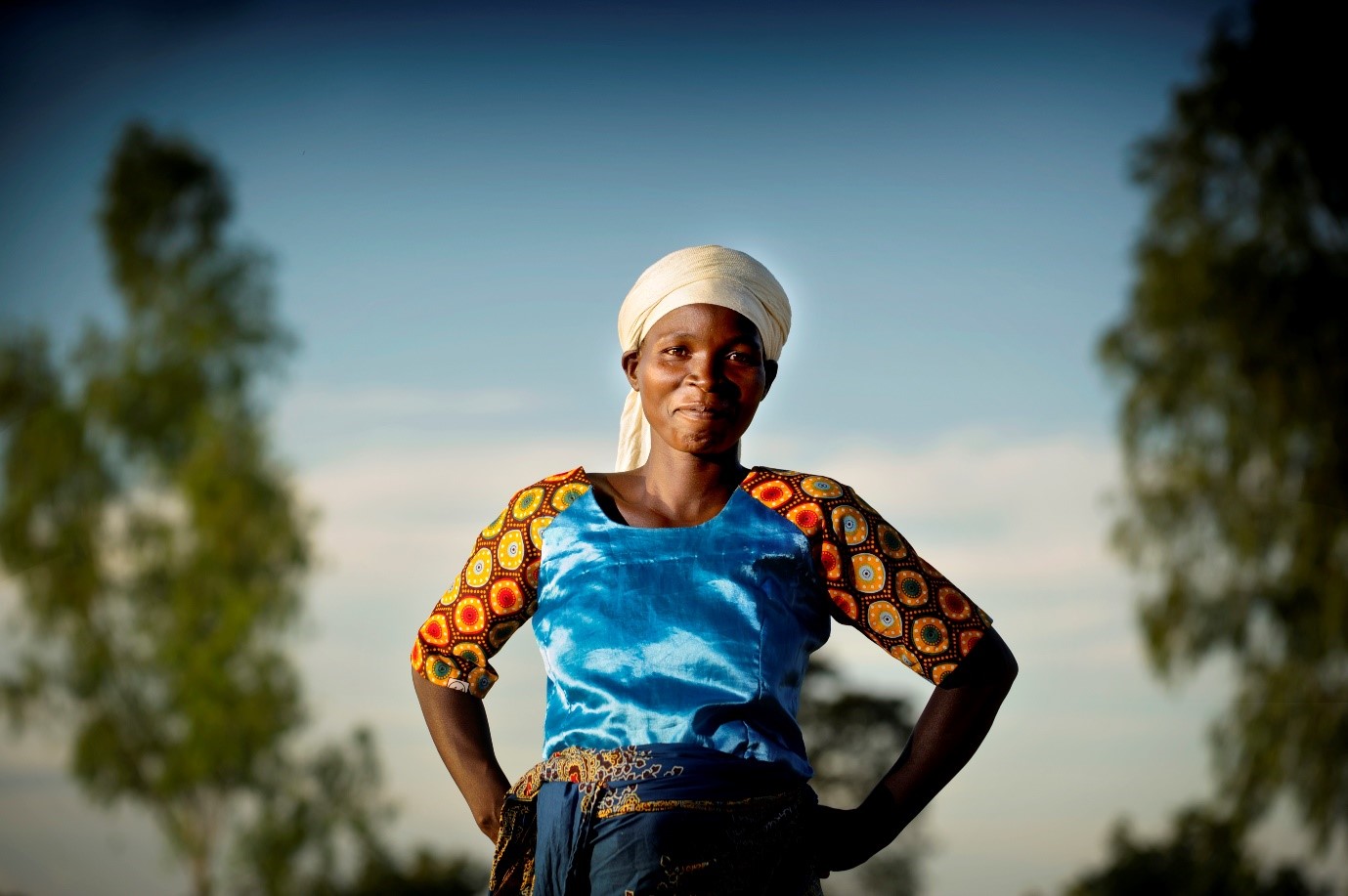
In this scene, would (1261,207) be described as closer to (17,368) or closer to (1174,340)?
(1174,340)

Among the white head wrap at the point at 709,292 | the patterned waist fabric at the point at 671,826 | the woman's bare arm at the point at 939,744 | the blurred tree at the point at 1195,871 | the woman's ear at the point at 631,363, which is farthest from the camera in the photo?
the blurred tree at the point at 1195,871

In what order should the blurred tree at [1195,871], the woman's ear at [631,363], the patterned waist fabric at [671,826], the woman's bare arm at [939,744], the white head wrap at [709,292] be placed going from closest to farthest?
the patterned waist fabric at [671,826], the woman's bare arm at [939,744], the white head wrap at [709,292], the woman's ear at [631,363], the blurred tree at [1195,871]

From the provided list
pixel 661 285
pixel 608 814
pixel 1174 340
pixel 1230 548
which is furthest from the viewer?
pixel 1174 340

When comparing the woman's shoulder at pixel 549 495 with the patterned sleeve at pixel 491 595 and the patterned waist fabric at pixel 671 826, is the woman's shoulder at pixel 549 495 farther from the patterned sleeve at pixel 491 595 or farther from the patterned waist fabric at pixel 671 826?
the patterned waist fabric at pixel 671 826

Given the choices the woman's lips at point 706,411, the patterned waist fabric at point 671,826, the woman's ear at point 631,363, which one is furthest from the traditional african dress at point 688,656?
the woman's ear at point 631,363

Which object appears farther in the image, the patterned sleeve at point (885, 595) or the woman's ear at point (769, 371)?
the woman's ear at point (769, 371)

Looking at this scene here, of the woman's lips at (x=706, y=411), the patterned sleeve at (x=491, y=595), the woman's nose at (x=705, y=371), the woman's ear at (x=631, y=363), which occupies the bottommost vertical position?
the patterned sleeve at (x=491, y=595)

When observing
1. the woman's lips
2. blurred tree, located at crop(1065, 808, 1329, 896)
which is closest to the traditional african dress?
the woman's lips

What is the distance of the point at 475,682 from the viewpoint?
2.33m

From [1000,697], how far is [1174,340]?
11459 millimetres

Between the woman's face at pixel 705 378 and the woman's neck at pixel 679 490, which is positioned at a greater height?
the woman's face at pixel 705 378

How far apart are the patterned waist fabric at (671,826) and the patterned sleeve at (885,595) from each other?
261 millimetres

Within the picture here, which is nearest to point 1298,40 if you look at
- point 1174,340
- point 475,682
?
point 1174,340

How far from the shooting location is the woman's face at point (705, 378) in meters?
2.23
